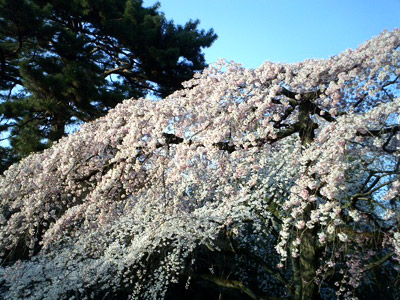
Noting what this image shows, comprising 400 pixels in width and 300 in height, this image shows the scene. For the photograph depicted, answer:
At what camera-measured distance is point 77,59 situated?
30.3ft

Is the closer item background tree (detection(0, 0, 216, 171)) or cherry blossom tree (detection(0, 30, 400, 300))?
cherry blossom tree (detection(0, 30, 400, 300))

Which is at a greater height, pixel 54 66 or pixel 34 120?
pixel 54 66

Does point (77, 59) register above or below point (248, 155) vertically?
above

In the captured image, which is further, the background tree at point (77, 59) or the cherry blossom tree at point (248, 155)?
the background tree at point (77, 59)

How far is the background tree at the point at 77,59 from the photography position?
8.29 meters

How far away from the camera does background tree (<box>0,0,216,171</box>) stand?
27.2 feet

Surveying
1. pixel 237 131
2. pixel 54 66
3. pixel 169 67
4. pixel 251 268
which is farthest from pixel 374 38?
pixel 54 66

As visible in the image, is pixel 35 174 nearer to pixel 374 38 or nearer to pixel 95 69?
pixel 374 38

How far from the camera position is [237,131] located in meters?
3.22

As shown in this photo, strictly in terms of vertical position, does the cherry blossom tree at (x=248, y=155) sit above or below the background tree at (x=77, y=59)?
below

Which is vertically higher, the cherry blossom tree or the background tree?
the background tree

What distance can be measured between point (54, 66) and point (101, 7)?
247 centimetres

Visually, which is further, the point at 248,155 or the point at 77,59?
the point at 77,59

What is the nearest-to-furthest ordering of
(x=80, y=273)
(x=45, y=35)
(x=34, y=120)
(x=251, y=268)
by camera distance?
(x=80, y=273), (x=251, y=268), (x=45, y=35), (x=34, y=120)
